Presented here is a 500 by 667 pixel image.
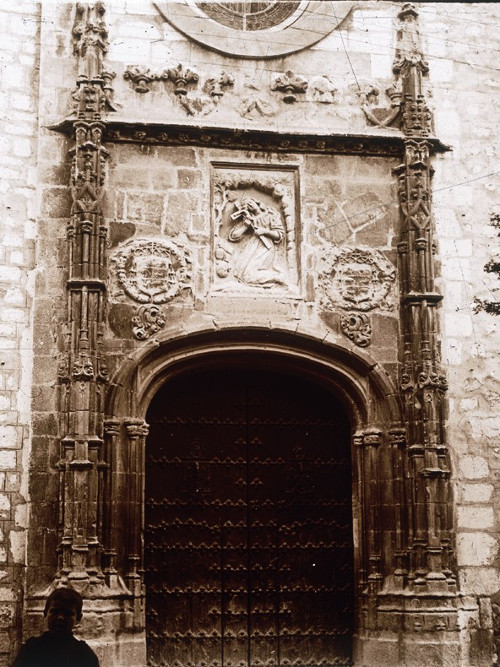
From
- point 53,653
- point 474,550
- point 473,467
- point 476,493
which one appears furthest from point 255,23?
point 53,653

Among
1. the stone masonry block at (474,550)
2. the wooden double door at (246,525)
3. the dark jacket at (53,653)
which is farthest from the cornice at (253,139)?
the dark jacket at (53,653)

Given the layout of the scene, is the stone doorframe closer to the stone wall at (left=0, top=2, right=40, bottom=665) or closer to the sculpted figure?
the sculpted figure

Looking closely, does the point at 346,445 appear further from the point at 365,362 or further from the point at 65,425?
the point at 65,425

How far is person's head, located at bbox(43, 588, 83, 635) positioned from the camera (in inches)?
244

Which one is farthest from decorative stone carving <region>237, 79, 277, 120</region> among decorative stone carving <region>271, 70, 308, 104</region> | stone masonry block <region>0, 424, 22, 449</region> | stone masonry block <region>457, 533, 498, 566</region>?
stone masonry block <region>457, 533, 498, 566</region>

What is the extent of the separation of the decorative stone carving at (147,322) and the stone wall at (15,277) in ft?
3.22

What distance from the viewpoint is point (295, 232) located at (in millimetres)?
11414

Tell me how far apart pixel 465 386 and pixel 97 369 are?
11.7ft

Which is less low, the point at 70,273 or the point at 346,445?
the point at 70,273

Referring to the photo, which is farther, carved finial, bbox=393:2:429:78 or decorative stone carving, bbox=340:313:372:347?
carved finial, bbox=393:2:429:78

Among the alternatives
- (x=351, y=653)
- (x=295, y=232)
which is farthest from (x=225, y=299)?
(x=351, y=653)

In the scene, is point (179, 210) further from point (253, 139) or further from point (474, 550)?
point (474, 550)

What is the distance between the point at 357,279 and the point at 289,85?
6.77ft

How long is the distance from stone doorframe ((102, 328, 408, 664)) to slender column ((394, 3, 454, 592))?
0.61ft
